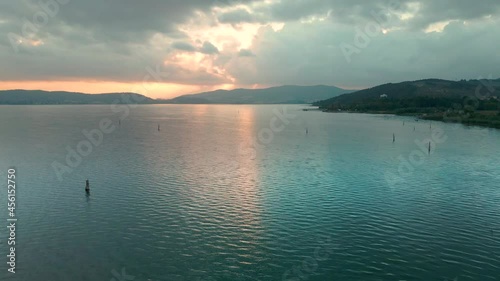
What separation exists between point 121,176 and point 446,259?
6828 cm

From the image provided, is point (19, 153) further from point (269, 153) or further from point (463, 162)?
point (463, 162)

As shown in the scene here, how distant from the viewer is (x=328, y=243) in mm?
46688

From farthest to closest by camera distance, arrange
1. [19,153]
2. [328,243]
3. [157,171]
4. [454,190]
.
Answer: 1. [19,153]
2. [157,171]
3. [454,190]
4. [328,243]

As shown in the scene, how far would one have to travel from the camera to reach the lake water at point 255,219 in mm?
40219

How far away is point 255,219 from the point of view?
2176 inches

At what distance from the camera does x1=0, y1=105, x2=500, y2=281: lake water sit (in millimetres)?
40219

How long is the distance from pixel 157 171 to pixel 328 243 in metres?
55.9

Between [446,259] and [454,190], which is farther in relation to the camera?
[454,190]

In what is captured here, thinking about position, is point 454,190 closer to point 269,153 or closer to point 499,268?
point 499,268

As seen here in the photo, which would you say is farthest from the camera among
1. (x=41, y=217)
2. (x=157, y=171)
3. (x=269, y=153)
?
(x=269, y=153)

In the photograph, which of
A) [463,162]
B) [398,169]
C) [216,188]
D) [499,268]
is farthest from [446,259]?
[463,162]

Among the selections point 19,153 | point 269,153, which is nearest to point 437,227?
point 269,153

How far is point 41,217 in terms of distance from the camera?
5622 centimetres

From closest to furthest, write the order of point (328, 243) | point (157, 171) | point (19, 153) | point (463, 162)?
point (328, 243), point (157, 171), point (463, 162), point (19, 153)
